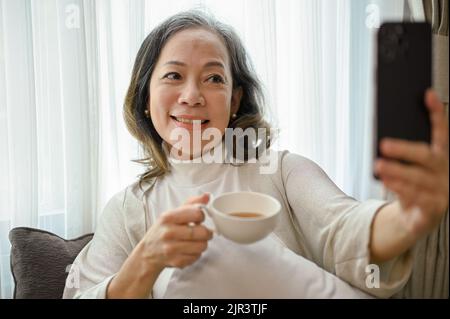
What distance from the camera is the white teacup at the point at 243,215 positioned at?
0.64m

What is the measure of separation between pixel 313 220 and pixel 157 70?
557 millimetres

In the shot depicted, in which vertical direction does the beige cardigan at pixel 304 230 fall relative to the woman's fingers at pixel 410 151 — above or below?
below

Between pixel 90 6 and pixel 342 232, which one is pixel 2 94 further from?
pixel 342 232

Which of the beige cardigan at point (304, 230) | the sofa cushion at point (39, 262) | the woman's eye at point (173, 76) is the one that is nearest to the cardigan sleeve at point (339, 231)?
the beige cardigan at point (304, 230)

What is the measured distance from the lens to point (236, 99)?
1.09 meters

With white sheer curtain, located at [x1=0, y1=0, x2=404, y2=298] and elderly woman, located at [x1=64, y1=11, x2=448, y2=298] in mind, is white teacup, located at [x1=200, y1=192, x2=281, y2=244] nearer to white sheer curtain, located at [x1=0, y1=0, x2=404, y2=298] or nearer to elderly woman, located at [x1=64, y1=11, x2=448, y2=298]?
elderly woman, located at [x1=64, y1=11, x2=448, y2=298]

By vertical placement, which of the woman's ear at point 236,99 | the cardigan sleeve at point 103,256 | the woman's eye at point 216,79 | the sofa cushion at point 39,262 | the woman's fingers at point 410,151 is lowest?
the sofa cushion at point 39,262

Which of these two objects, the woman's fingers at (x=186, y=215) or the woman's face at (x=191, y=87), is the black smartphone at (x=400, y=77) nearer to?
the woman's fingers at (x=186, y=215)

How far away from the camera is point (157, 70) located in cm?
99

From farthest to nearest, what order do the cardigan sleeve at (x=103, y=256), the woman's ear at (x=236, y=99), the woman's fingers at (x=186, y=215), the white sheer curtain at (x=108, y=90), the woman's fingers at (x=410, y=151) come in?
the white sheer curtain at (x=108, y=90), the woman's ear at (x=236, y=99), the cardigan sleeve at (x=103, y=256), the woman's fingers at (x=186, y=215), the woman's fingers at (x=410, y=151)

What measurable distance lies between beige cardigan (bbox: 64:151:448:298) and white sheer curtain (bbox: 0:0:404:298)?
1.12ft

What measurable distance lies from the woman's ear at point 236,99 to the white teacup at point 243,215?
402 millimetres

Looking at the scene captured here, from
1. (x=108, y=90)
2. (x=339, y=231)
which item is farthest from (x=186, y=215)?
(x=108, y=90)

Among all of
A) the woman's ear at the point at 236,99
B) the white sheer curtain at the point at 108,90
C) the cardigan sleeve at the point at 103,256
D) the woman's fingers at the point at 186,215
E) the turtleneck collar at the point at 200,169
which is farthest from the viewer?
the white sheer curtain at the point at 108,90
